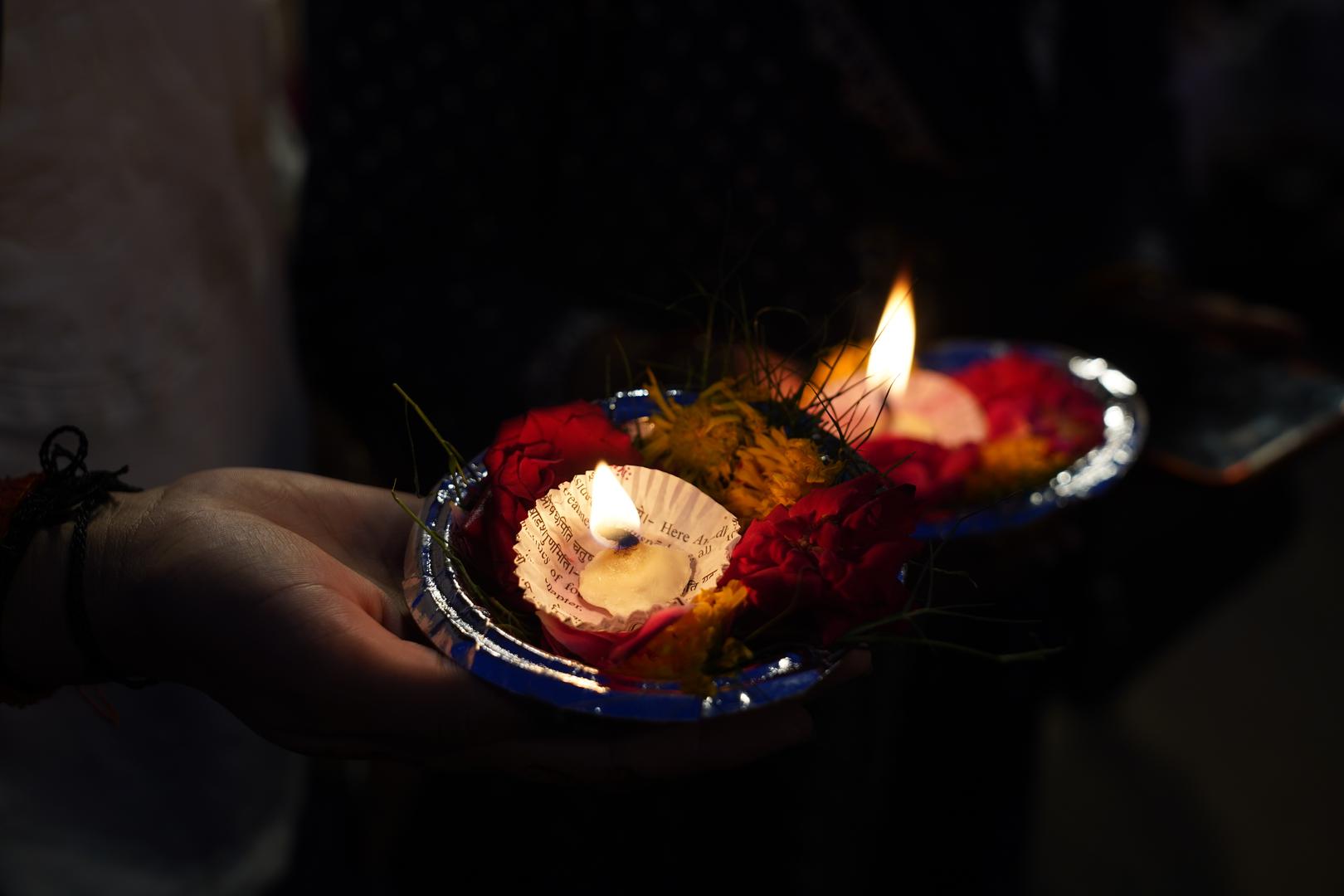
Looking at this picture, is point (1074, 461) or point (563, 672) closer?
point (563, 672)

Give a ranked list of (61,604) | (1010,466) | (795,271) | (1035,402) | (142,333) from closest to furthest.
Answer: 1. (61,604)
2. (1010,466)
3. (1035,402)
4. (142,333)
5. (795,271)

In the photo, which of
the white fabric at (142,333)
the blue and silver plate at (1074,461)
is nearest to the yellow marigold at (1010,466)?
the blue and silver plate at (1074,461)

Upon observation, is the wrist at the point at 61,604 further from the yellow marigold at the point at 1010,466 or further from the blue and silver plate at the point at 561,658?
the yellow marigold at the point at 1010,466

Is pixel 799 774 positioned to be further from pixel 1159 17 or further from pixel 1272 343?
pixel 1159 17

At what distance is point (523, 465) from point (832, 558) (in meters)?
0.18

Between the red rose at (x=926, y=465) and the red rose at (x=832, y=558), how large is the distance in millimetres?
139

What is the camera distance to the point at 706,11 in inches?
39.8

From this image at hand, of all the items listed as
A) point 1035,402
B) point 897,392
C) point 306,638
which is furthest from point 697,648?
point 1035,402

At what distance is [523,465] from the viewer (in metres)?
0.50

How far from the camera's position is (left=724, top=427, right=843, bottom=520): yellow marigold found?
0.49 meters

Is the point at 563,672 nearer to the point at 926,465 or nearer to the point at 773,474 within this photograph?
the point at 773,474

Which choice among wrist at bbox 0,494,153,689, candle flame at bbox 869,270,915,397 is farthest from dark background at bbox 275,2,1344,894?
wrist at bbox 0,494,153,689

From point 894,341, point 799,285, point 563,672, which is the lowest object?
point 563,672

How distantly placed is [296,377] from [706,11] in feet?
2.29
